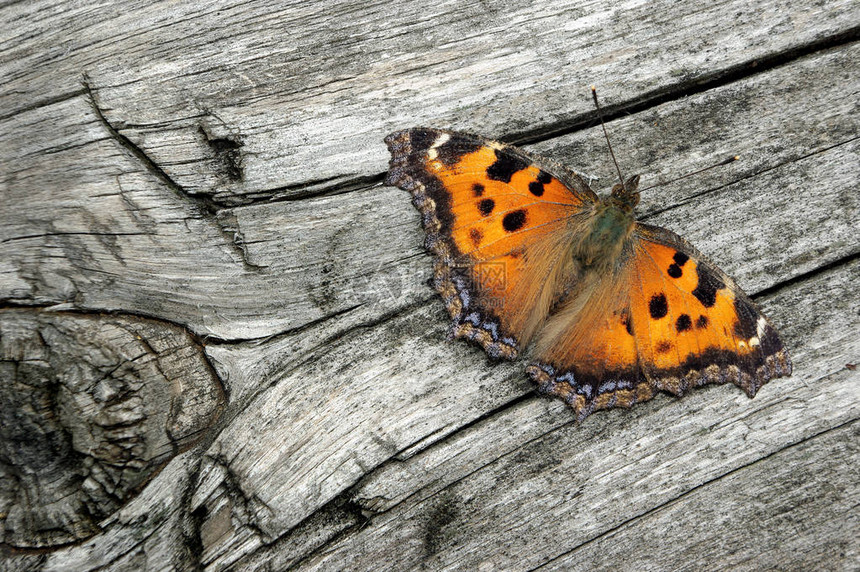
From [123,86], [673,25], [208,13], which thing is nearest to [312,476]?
[123,86]

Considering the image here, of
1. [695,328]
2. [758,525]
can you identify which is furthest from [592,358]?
[758,525]

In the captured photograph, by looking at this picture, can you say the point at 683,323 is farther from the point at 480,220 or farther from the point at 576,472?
the point at 480,220

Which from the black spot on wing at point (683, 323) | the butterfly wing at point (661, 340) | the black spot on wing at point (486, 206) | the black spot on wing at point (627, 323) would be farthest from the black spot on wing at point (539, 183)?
the black spot on wing at point (683, 323)

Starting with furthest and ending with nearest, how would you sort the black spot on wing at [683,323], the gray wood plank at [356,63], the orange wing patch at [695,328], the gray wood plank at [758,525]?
1. the gray wood plank at [356,63]
2. the black spot on wing at [683,323]
3. the orange wing patch at [695,328]
4. the gray wood plank at [758,525]

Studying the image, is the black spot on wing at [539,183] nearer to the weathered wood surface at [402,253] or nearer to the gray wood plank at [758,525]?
the weathered wood surface at [402,253]

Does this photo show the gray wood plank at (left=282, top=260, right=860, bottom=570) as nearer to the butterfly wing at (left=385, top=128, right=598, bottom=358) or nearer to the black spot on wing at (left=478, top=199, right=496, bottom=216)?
the butterfly wing at (left=385, top=128, right=598, bottom=358)

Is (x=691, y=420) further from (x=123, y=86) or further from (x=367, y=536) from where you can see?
(x=123, y=86)

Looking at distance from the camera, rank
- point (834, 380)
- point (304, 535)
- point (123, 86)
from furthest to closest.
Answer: point (123, 86) → point (834, 380) → point (304, 535)
